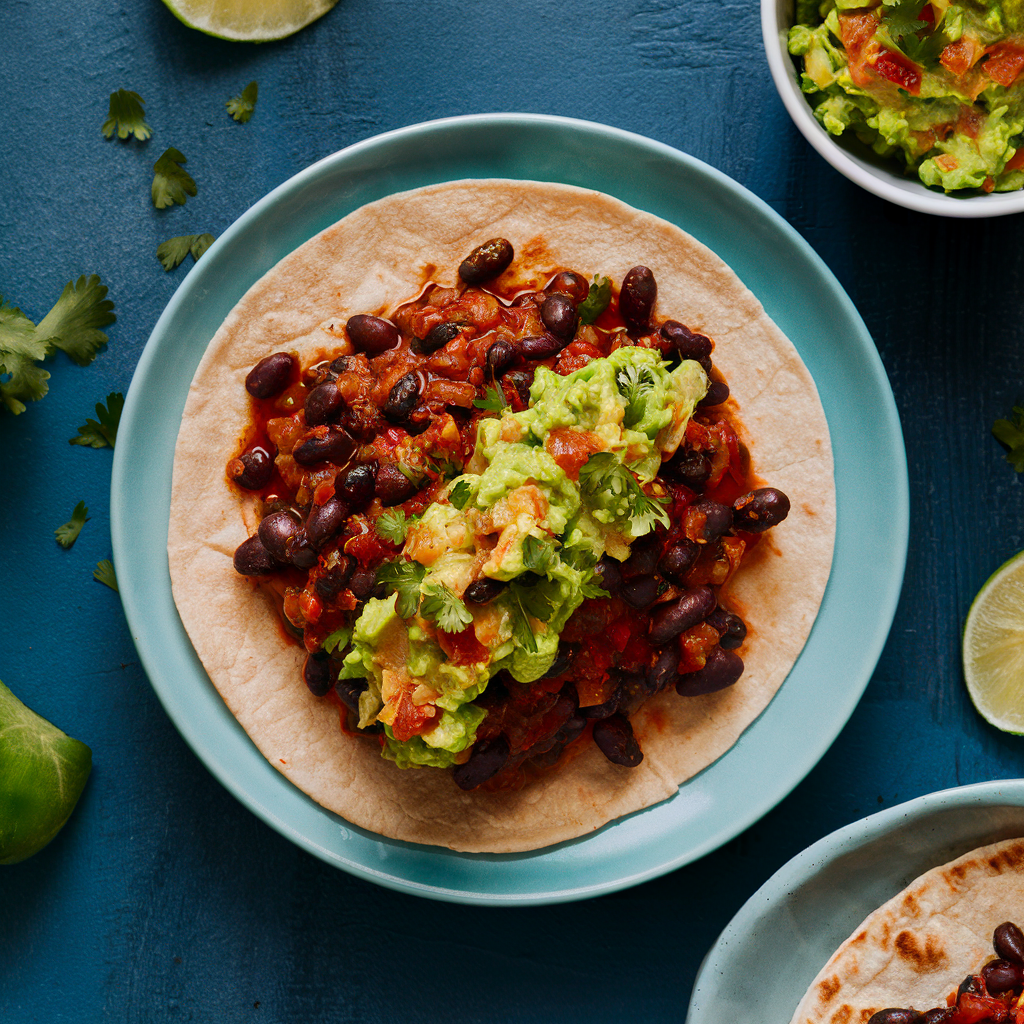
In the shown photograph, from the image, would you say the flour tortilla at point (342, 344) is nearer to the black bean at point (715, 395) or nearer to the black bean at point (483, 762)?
the black bean at point (715, 395)

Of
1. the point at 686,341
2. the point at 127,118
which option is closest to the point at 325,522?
the point at 686,341

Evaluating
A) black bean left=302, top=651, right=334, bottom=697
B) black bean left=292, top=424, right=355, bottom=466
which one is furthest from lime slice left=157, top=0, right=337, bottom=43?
black bean left=302, top=651, right=334, bottom=697

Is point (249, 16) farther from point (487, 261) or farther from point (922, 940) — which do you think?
point (922, 940)

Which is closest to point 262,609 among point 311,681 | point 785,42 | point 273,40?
point 311,681

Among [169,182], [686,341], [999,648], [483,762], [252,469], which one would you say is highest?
[169,182]

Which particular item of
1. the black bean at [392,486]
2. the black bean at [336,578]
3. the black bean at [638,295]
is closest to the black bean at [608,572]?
the black bean at [392,486]

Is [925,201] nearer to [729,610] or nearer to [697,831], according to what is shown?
[729,610]
